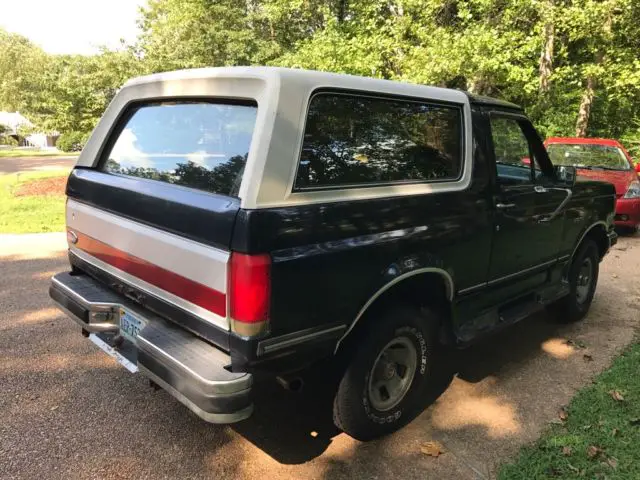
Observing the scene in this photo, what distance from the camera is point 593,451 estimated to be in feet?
9.54

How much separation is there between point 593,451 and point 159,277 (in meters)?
2.64

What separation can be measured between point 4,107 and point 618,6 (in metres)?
85.5

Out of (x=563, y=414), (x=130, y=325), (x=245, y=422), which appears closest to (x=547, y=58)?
(x=563, y=414)

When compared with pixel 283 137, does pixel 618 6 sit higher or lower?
higher

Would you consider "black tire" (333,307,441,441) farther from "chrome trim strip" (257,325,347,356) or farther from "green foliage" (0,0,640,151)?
"green foliage" (0,0,640,151)

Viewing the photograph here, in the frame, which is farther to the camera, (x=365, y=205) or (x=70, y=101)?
(x=70, y=101)

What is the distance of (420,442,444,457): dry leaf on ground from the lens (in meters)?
2.92

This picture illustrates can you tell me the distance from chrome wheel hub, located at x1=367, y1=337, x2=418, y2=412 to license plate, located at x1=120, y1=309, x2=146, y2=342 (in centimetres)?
131

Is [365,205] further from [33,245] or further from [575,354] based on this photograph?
[33,245]

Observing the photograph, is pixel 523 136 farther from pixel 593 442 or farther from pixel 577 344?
pixel 593 442

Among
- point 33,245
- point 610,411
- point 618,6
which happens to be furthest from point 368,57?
point 610,411

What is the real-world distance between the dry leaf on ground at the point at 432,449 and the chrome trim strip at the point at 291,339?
40.5 inches

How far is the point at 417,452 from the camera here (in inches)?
116

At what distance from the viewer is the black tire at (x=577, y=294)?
4.87m
